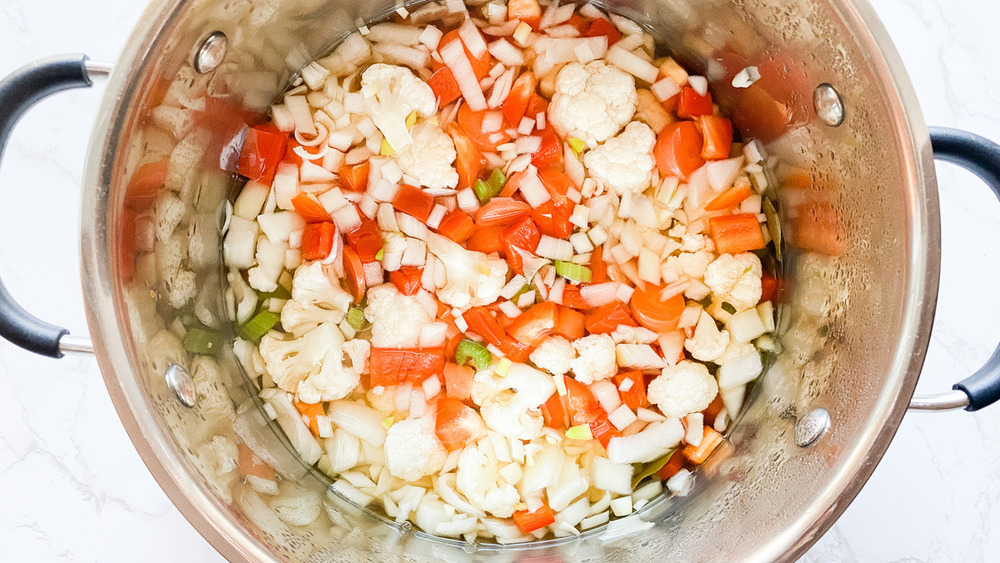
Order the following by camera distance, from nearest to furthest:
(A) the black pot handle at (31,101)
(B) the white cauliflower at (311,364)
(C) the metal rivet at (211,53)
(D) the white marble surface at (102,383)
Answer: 1. (A) the black pot handle at (31,101)
2. (C) the metal rivet at (211,53)
3. (B) the white cauliflower at (311,364)
4. (D) the white marble surface at (102,383)

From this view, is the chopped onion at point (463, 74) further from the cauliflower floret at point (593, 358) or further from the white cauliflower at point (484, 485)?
the white cauliflower at point (484, 485)

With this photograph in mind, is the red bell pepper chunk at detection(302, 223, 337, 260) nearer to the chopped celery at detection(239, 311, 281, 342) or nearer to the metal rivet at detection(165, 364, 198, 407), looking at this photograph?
the chopped celery at detection(239, 311, 281, 342)

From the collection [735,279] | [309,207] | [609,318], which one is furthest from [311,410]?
[735,279]

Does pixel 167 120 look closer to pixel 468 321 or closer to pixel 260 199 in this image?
pixel 260 199

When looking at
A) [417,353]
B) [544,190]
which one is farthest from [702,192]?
[417,353]

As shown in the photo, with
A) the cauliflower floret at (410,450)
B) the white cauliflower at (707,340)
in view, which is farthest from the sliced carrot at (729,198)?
the cauliflower floret at (410,450)

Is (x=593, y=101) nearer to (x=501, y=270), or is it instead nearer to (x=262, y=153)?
(x=501, y=270)

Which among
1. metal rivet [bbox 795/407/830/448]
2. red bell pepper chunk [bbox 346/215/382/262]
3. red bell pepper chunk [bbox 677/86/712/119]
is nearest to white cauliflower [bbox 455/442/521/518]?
red bell pepper chunk [bbox 346/215/382/262]
